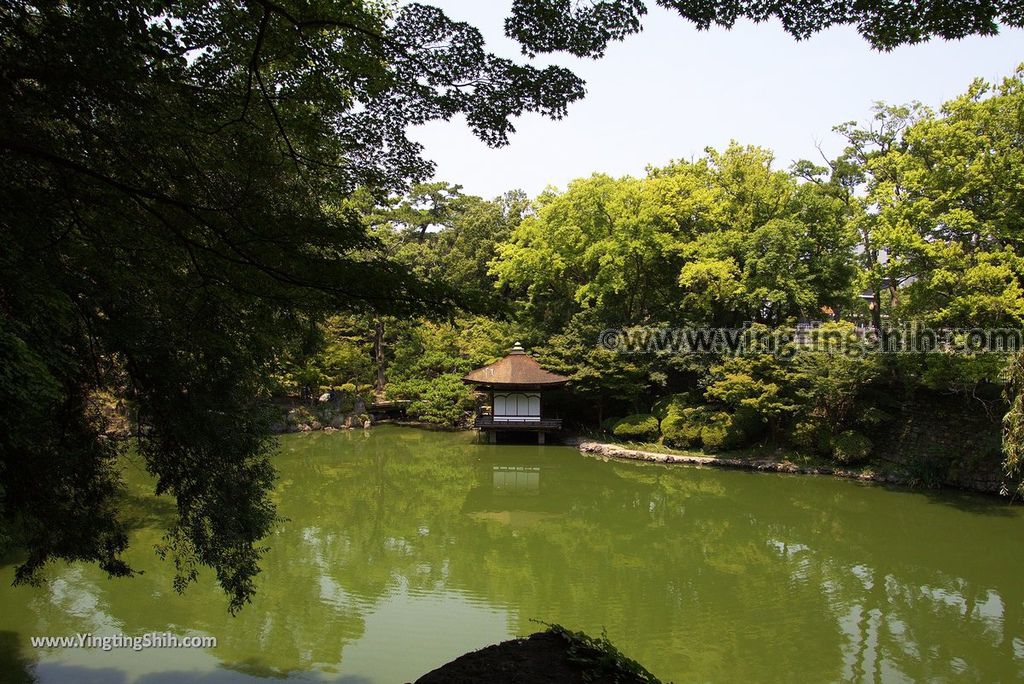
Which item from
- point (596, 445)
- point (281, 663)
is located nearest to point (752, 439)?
point (596, 445)

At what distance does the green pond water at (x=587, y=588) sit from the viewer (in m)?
4.60

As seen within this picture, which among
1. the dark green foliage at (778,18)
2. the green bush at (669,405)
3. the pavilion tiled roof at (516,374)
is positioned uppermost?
the dark green foliage at (778,18)

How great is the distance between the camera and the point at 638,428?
13664mm

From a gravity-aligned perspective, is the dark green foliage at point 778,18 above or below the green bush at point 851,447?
above

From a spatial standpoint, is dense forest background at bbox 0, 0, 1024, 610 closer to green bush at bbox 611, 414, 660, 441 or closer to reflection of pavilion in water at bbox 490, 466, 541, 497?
reflection of pavilion in water at bbox 490, 466, 541, 497

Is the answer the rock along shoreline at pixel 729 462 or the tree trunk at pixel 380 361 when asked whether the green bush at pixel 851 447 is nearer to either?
the rock along shoreline at pixel 729 462

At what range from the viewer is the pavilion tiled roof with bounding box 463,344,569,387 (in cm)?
1433

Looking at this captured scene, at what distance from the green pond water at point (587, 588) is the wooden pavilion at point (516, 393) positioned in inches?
160

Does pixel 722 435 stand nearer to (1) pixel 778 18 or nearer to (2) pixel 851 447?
(2) pixel 851 447

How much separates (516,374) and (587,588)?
27.9 ft

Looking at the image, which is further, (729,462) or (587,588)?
(729,462)

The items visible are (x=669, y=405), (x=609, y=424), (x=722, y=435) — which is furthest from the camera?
(x=609, y=424)

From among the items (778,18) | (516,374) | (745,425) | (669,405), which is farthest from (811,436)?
(778,18)

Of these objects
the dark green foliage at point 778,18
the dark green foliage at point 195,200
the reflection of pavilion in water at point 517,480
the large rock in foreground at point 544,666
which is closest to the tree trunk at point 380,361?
the reflection of pavilion in water at point 517,480
